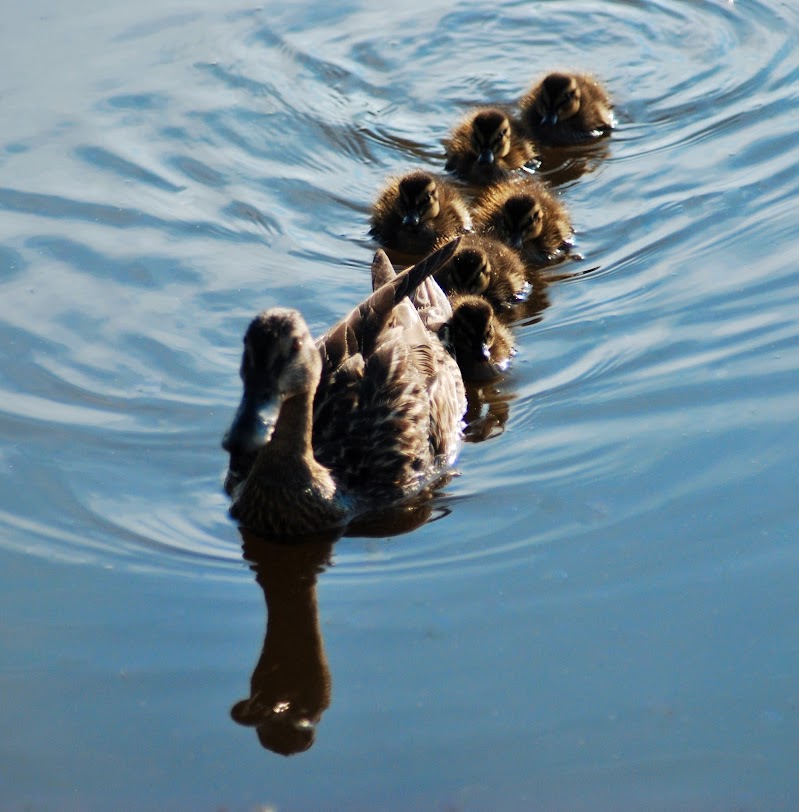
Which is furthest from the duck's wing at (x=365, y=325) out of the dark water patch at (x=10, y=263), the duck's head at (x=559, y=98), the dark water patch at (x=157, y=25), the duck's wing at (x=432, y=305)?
the dark water patch at (x=157, y=25)

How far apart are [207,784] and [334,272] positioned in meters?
2.93

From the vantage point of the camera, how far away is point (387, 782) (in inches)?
126

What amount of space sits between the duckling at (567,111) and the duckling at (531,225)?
854 mm

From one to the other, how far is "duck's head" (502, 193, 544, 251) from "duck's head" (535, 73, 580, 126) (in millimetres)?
1133

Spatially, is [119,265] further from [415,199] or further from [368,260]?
[415,199]

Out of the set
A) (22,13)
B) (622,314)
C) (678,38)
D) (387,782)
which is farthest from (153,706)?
(678,38)

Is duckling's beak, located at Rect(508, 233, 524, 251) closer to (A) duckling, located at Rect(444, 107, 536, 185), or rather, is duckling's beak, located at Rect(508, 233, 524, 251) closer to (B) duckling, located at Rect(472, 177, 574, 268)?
(B) duckling, located at Rect(472, 177, 574, 268)

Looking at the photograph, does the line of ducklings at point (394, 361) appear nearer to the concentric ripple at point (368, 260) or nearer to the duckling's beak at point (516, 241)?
the duckling's beak at point (516, 241)

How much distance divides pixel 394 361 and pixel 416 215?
56.4 inches

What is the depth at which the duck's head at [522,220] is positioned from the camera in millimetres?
5820

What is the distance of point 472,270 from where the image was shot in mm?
5543

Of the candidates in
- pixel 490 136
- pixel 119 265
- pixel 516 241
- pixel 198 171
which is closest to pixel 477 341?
pixel 516 241

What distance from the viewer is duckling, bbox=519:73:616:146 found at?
6.87 metres

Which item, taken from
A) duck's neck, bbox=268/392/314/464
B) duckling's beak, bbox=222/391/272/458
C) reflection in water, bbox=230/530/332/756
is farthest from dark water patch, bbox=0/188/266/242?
duckling's beak, bbox=222/391/272/458
